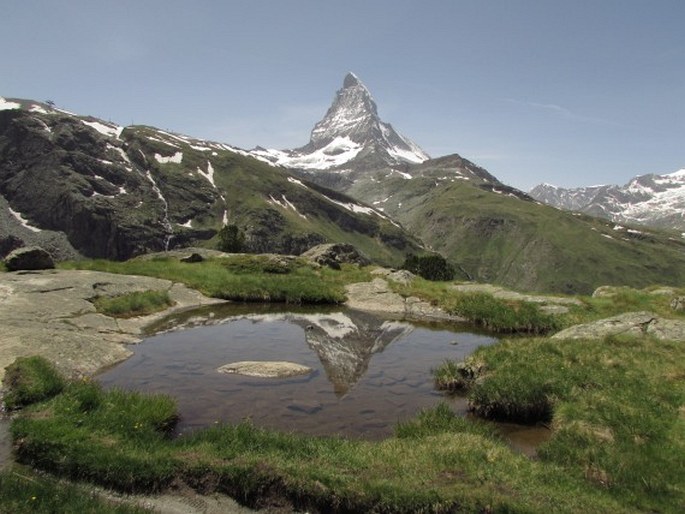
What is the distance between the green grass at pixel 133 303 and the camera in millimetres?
25984

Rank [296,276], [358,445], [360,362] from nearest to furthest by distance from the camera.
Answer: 1. [358,445]
2. [360,362]
3. [296,276]

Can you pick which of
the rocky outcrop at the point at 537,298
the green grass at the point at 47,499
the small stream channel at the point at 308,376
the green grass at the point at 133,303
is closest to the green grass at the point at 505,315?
the rocky outcrop at the point at 537,298

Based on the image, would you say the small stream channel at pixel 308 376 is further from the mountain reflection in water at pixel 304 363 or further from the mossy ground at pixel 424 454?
the mossy ground at pixel 424 454

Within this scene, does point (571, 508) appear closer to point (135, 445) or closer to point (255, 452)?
point (255, 452)

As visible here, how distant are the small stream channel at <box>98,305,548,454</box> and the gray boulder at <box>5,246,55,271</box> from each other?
39.3ft

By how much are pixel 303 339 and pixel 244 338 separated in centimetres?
282

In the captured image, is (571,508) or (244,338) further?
(244,338)

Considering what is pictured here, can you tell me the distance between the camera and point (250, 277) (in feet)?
126

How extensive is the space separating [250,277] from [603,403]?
28244 millimetres

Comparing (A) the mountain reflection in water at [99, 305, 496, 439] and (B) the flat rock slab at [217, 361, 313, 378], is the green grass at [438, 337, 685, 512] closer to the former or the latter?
(A) the mountain reflection in water at [99, 305, 496, 439]

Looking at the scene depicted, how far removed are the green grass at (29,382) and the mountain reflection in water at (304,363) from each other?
7.77 ft

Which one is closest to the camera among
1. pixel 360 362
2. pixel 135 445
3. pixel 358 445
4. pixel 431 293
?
pixel 135 445

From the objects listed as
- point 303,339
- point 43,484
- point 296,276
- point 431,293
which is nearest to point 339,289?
point 296,276

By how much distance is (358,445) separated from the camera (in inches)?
→ 483
